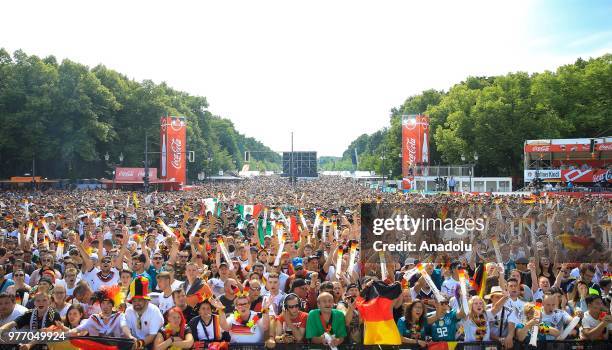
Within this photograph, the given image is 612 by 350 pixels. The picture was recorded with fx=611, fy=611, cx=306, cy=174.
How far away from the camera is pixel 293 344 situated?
257 inches

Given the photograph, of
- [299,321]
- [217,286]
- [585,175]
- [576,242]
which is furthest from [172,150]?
[299,321]

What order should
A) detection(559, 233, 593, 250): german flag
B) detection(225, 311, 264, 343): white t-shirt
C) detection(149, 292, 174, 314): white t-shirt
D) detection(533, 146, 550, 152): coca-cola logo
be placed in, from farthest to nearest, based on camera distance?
1. detection(533, 146, 550, 152): coca-cola logo
2. detection(559, 233, 593, 250): german flag
3. detection(149, 292, 174, 314): white t-shirt
4. detection(225, 311, 264, 343): white t-shirt

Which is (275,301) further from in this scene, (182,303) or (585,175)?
(585,175)

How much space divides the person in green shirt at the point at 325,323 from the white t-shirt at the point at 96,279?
12.2 ft

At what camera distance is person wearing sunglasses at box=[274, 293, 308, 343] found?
6.85m

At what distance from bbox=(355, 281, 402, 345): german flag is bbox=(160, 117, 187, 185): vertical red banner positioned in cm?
5313

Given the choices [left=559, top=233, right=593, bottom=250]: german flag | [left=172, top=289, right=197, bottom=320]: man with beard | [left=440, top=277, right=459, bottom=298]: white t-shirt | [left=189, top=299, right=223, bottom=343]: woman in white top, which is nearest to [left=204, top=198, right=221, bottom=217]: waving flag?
[left=559, top=233, right=593, bottom=250]: german flag

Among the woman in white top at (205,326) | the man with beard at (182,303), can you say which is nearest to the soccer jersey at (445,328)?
the woman in white top at (205,326)

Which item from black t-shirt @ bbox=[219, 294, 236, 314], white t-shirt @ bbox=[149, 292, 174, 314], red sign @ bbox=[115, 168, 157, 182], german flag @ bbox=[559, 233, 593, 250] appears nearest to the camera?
white t-shirt @ bbox=[149, 292, 174, 314]

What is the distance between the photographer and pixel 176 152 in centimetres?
5838

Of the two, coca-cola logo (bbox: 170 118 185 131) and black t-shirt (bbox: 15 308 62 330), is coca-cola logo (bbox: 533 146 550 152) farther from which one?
black t-shirt (bbox: 15 308 62 330)

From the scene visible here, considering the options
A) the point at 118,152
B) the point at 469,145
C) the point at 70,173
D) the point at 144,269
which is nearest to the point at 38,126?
the point at 70,173

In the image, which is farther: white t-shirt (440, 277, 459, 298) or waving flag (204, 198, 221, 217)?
waving flag (204, 198, 221, 217)

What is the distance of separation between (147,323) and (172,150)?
5288 centimetres
